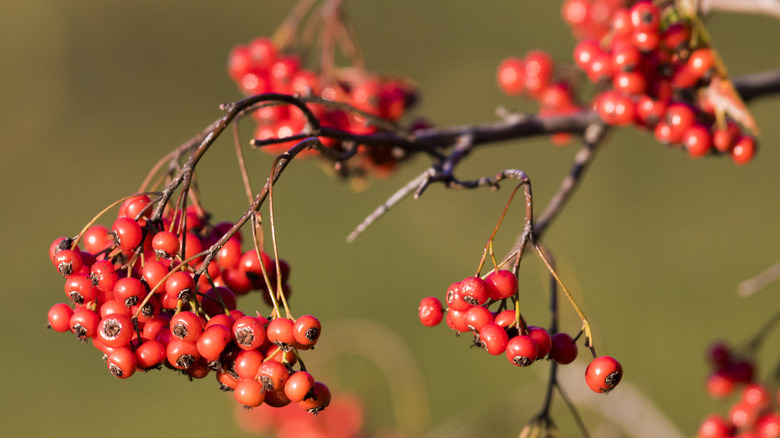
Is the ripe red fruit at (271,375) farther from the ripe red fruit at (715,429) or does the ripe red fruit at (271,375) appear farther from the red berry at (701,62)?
the ripe red fruit at (715,429)

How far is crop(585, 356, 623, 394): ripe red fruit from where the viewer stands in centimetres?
104

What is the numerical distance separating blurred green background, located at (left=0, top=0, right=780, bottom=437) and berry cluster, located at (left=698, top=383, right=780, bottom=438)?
0.57 metres

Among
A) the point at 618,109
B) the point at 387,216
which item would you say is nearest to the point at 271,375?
the point at 618,109

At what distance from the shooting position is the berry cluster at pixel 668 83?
1.48m

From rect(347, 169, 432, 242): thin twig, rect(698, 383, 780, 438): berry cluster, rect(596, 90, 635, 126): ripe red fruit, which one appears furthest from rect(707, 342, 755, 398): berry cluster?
rect(347, 169, 432, 242): thin twig

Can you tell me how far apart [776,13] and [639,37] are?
43 centimetres

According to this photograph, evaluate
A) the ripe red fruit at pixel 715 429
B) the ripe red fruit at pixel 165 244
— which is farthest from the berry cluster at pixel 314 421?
the ripe red fruit at pixel 165 244

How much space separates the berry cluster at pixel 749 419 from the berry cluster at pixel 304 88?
1044 mm

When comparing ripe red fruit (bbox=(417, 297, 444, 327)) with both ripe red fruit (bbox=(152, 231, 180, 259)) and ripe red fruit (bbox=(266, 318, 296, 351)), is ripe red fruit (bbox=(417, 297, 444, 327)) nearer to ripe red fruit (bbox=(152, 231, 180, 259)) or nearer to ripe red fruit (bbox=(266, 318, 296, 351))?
ripe red fruit (bbox=(266, 318, 296, 351))

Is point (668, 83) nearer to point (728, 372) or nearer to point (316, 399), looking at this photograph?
point (728, 372)

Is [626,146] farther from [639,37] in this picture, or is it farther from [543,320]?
[639,37]

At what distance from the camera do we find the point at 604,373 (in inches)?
41.1

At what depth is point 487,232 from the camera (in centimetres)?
775

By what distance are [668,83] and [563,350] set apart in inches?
32.0
